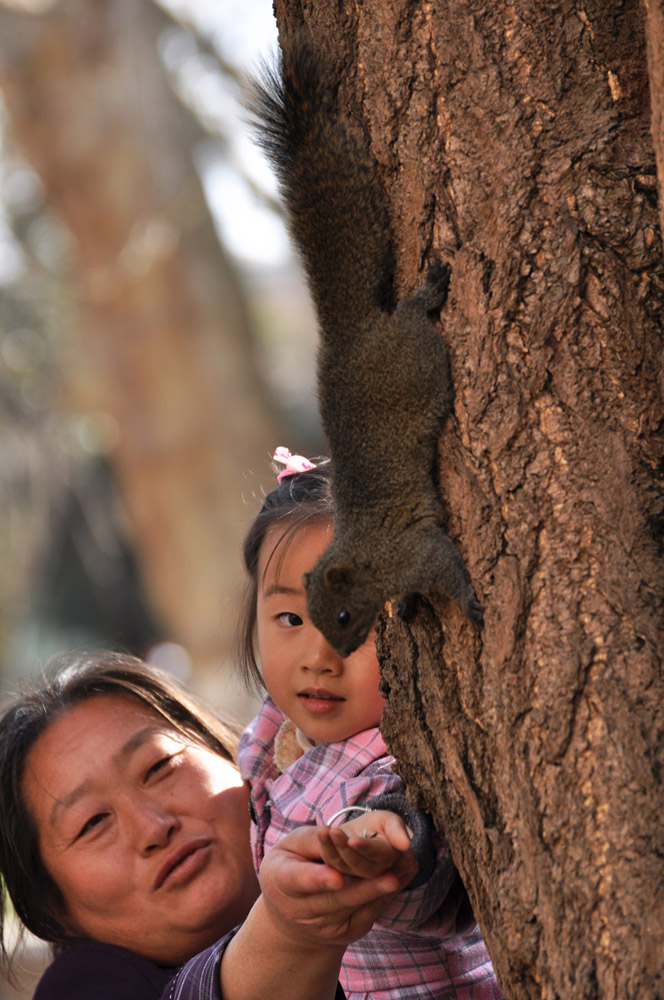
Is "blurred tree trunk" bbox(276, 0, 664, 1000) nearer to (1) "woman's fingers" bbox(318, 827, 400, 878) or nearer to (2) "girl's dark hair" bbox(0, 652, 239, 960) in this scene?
(1) "woman's fingers" bbox(318, 827, 400, 878)

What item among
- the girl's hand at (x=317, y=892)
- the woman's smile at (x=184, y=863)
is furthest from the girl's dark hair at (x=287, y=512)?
the girl's hand at (x=317, y=892)

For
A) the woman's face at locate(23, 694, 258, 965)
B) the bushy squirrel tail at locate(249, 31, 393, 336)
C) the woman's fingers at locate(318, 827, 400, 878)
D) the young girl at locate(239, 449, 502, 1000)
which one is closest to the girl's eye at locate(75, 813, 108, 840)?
the woman's face at locate(23, 694, 258, 965)

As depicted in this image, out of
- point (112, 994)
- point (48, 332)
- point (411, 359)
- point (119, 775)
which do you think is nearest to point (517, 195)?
point (411, 359)

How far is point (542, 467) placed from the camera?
5.07 feet

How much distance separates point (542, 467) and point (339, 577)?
666 mm

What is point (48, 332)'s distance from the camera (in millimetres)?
9383

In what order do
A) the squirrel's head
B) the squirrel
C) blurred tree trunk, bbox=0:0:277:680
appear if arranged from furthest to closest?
1. blurred tree trunk, bbox=0:0:277:680
2. the squirrel's head
3. the squirrel

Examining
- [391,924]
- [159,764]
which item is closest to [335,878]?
[391,924]

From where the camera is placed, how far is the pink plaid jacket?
1898 millimetres

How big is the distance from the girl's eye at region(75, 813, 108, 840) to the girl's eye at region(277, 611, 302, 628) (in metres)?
0.68

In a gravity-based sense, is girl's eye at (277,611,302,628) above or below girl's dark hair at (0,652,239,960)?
above

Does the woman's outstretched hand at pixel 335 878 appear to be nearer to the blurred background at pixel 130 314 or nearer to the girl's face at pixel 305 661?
the girl's face at pixel 305 661

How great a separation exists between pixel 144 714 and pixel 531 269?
169cm

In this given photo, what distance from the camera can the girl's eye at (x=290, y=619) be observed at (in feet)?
7.72
